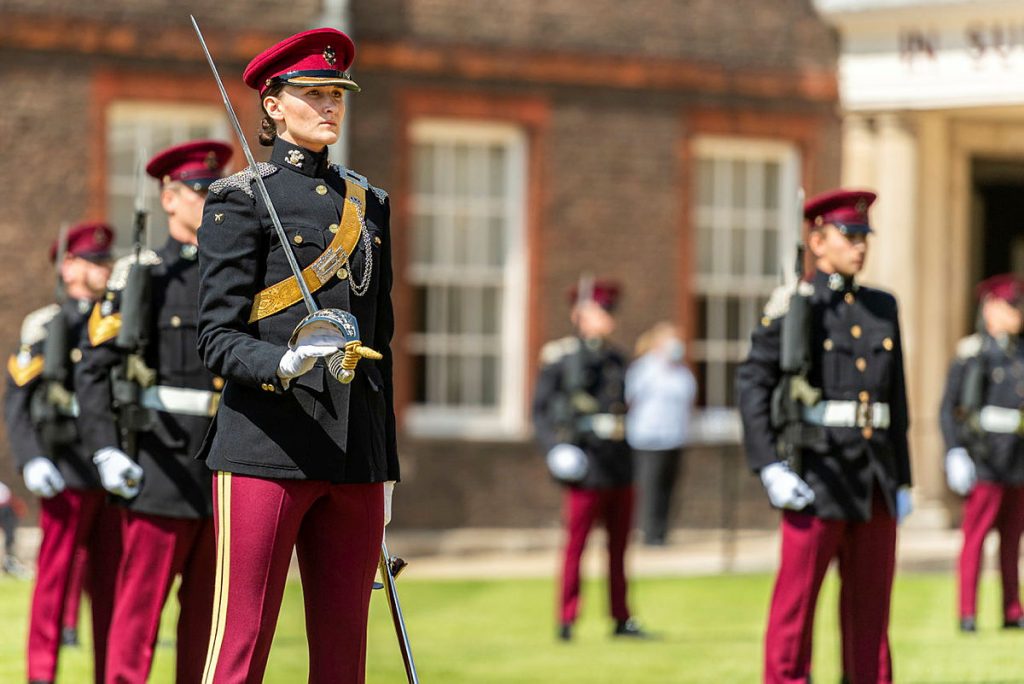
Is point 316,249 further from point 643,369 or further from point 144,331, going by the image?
point 643,369

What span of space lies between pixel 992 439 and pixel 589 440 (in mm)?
2294

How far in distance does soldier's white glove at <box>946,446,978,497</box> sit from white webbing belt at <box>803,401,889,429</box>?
378 cm

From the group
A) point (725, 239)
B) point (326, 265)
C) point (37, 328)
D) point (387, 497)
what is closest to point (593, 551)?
point (725, 239)

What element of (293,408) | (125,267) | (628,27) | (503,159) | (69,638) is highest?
(628,27)

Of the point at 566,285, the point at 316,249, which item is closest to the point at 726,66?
the point at 566,285

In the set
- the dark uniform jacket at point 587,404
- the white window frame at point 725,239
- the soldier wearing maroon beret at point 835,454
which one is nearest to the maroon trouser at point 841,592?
the soldier wearing maroon beret at point 835,454

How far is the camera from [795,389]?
26.0 ft

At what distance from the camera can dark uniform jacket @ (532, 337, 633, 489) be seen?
12188 millimetres

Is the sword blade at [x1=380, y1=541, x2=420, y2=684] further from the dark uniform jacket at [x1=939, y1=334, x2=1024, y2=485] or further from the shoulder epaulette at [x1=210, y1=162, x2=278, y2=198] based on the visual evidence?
the dark uniform jacket at [x1=939, y1=334, x2=1024, y2=485]

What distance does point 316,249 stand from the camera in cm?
528

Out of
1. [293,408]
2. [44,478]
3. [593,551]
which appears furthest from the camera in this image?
[593,551]

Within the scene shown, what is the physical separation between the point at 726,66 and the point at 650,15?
0.78 m

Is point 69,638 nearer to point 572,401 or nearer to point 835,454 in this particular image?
point 572,401

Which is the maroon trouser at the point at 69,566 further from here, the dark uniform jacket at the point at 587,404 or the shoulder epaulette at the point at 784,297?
the dark uniform jacket at the point at 587,404
